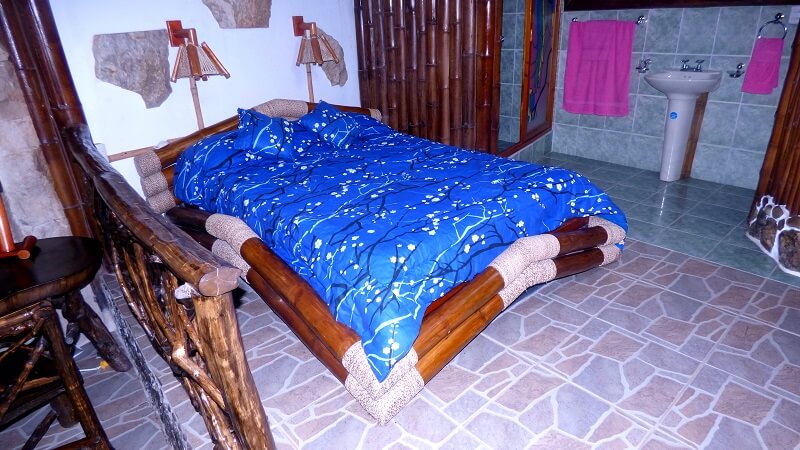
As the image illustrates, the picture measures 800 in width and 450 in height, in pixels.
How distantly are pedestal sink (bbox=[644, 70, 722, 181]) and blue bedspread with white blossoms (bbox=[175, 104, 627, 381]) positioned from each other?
204cm

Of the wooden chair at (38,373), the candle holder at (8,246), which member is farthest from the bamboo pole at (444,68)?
the wooden chair at (38,373)

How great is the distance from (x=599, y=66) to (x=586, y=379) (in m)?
4.10

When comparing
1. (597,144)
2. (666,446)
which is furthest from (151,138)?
(597,144)

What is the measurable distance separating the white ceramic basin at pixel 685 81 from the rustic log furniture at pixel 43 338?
4.80m

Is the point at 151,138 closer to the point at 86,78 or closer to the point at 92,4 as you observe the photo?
the point at 86,78

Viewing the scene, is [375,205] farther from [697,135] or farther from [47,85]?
[697,135]

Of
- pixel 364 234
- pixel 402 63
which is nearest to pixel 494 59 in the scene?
pixel 402 63

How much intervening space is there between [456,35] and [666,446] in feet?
11.6

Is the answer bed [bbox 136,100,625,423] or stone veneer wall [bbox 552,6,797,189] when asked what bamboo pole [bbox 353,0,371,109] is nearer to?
bed [bbox 136,100,625,423]

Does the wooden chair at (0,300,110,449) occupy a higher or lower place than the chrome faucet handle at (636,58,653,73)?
lower

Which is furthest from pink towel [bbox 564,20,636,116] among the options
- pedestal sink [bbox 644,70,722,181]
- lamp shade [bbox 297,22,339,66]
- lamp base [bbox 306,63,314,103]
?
lamp base [bbox 306,63,314,103]

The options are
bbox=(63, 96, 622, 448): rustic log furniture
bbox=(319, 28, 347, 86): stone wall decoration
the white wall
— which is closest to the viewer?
bbox=(63, 96, 622, 448): rustic log furniture

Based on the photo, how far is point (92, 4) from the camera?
311 centimetres

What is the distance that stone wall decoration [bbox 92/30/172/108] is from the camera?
3221 millimetres
